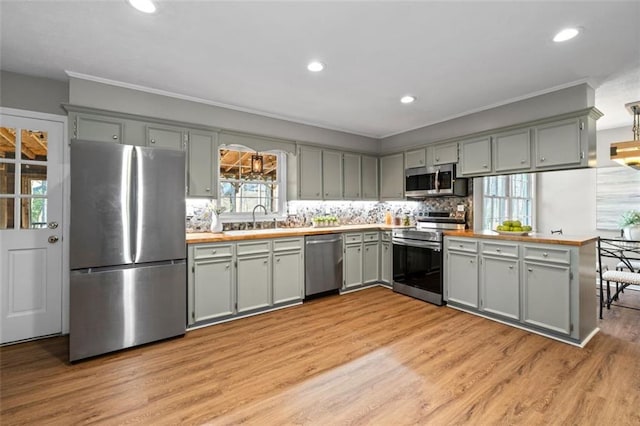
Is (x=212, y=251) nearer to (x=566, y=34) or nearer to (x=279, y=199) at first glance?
(x=279, y=199)

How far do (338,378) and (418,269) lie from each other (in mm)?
2362

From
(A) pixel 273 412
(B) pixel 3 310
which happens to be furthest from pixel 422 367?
(B) pixel 3 310

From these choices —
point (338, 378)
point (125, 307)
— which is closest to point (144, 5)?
point (125, 307)

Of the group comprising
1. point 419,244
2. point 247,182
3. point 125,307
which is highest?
point 247,182

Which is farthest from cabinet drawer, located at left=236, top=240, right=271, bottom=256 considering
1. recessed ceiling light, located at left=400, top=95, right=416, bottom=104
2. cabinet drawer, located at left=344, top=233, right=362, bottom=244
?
recessed ceiling light, located at left=400, top=95, right=416, bottom=104

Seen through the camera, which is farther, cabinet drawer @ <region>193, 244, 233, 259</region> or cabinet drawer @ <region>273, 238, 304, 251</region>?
cabinet drawer @ <region>273, 238, 304, 251</region>

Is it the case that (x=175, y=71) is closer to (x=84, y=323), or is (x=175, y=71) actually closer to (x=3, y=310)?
(x=84, y=323)

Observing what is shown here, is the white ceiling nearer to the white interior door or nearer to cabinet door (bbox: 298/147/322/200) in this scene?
the white interior door

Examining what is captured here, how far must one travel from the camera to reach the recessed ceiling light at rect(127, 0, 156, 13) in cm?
192

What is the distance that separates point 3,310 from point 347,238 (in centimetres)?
387

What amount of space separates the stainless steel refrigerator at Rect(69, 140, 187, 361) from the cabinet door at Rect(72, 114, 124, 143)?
23.4 inches

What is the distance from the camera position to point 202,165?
3691 millimetres

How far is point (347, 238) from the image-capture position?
4570 mm

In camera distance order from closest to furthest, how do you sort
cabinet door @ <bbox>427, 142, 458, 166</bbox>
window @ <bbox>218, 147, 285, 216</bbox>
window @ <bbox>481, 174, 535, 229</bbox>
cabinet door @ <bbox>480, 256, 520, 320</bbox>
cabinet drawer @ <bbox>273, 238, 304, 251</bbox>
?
cabinet door @ <bbox>480, 256, 520, 320</bbox> → cabinet drawer @ <bbox>273, 238, 304, 251</bbox> → window @ <bbox>218, 147, 285, 216</bbox> → cabinet door @ <bbox>427, 142, 458, 166</bbox> → window @ <bbox>481, 174, 535, 229</bbox>
